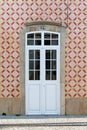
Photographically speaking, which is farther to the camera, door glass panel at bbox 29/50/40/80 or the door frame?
door glass panel at bbox 29/50/40/80

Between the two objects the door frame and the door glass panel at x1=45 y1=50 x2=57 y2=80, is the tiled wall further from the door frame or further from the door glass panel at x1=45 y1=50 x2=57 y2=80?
the door glass panel at x1=45 y1=50 x2=57 y2=80

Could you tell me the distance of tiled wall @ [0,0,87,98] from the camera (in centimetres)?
1055

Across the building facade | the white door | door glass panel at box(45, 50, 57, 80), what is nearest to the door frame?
the building facade

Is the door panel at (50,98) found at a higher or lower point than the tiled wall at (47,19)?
lower

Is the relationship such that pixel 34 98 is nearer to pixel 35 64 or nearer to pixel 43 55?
pixel 35 64

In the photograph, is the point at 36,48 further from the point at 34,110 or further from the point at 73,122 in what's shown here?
the point at 73,122

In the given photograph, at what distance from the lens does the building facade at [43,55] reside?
415 inches

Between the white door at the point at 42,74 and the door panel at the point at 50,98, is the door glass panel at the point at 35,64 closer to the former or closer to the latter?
the white door at the point at 42,74

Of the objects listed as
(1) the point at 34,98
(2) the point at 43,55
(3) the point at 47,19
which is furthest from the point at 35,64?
(3) the point at 47,19

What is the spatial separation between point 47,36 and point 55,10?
0.80 metres

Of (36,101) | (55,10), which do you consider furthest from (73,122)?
(55,10)

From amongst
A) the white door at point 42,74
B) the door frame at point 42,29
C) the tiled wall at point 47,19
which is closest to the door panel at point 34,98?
the white door at point 42,74

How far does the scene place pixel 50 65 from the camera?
10.7m

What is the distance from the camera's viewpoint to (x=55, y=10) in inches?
418
